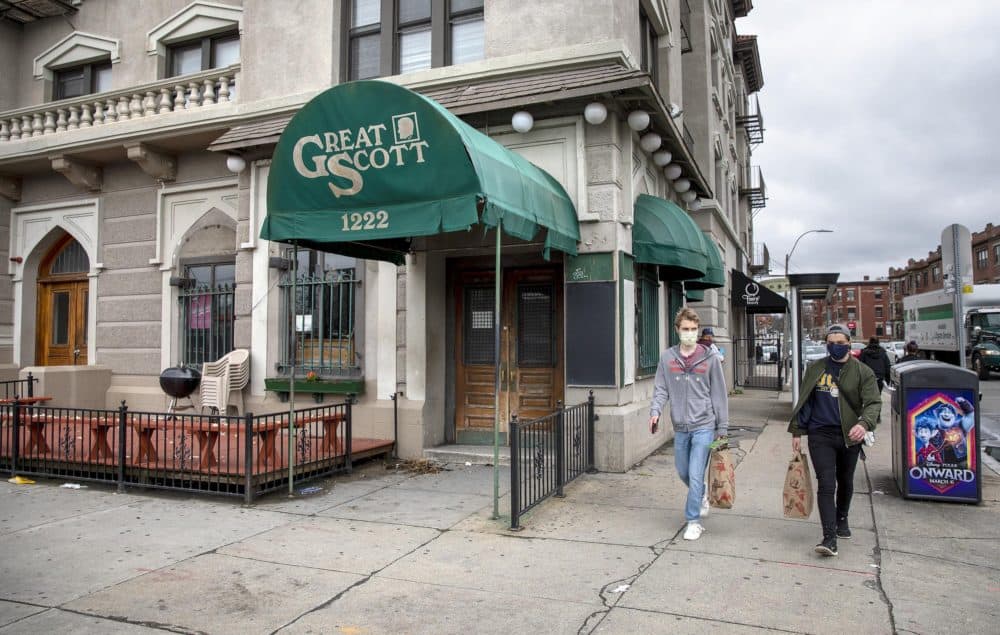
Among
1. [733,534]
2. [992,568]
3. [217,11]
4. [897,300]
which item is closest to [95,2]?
[217,11]

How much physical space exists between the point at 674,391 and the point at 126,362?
1044 cm

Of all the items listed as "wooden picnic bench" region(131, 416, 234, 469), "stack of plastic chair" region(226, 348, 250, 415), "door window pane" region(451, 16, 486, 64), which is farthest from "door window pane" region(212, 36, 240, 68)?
"wooden picnic bench" region(131, 416, 234, 469)

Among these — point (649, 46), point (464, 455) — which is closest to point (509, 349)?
point (464, 455)

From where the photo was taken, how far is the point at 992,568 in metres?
5.30

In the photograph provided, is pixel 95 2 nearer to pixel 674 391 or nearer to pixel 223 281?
pixel 223 281

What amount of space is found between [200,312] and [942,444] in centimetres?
1099

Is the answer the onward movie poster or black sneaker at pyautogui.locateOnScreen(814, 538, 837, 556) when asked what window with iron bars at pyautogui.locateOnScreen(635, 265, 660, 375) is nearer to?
the onward movie poster

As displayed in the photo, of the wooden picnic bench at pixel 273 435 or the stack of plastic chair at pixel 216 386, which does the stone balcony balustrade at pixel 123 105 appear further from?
the wooden picnic bench at pixel 273 435

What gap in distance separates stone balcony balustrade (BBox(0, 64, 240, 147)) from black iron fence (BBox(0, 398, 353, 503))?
226 inches

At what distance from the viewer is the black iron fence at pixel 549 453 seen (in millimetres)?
6352

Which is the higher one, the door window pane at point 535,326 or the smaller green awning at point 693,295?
the smaller green awning at point 693,295

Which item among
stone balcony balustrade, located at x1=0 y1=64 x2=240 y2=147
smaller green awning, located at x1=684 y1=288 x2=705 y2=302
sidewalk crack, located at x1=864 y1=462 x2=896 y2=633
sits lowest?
sidewalk crack, located at x1=864 y1=462 x2=896 y2=633

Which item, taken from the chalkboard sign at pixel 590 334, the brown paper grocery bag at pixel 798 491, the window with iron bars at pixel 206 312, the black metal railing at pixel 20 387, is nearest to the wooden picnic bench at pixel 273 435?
the chalkboard sign at pixel 590 334

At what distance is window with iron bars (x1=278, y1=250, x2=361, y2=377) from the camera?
10664mm
